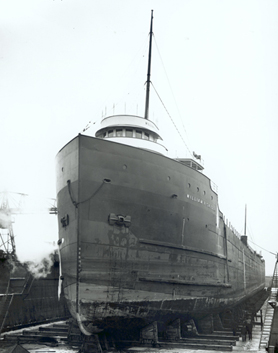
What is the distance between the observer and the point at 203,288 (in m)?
11.1

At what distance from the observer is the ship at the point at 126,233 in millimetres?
8039

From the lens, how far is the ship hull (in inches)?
316

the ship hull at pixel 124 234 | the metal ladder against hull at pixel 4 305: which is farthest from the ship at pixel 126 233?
the metal ladder against hull at pixel 4 305

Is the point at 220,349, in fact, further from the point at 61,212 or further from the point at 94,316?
the point at 61,212

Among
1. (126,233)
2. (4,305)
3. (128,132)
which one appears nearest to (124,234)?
(126,233)

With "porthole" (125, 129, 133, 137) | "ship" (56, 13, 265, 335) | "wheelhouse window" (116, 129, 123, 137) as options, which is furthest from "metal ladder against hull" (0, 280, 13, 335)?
"porthole" (125, 129, 133, 137)

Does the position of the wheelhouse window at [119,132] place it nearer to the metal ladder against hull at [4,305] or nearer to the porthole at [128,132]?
the porthole at [128,132]

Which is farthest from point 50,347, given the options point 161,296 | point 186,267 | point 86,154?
point 86,154

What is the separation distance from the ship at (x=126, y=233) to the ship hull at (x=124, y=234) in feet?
0.08

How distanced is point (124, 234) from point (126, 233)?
0.23 ft

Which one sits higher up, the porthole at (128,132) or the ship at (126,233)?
the porthole at (128,132)

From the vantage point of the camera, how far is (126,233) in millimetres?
8570

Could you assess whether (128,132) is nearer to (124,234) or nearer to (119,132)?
(119,132)

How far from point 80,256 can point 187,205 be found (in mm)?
4042
